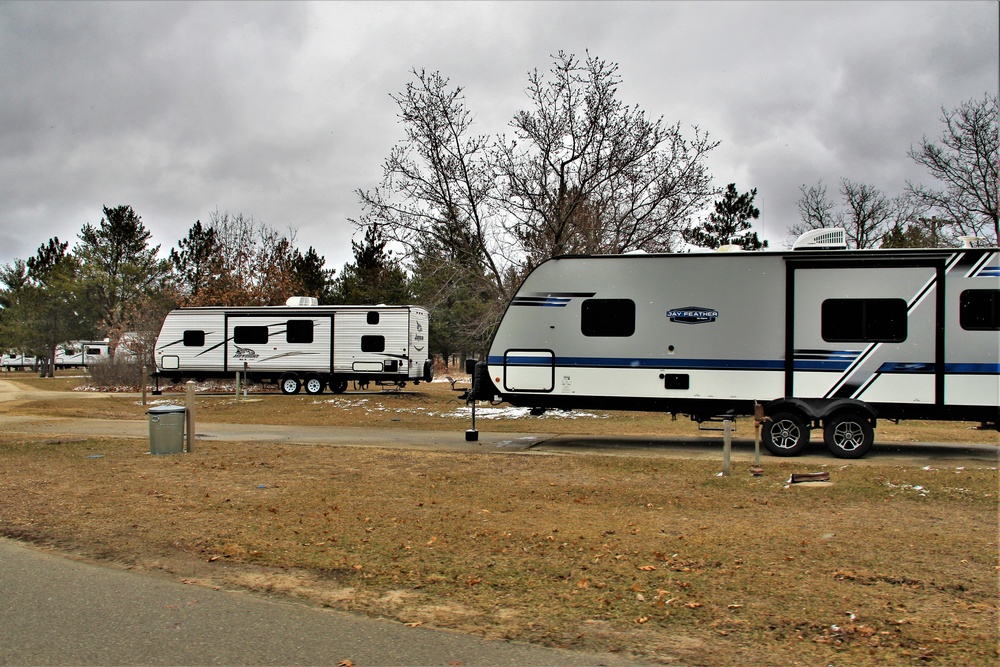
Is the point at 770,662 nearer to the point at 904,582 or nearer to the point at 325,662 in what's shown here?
the point at 904,582

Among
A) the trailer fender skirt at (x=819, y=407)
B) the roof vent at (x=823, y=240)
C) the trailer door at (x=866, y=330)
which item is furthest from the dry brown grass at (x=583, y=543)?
the roof vent at (x=823, y=240)

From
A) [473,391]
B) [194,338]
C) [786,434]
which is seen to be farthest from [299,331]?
[786,434]

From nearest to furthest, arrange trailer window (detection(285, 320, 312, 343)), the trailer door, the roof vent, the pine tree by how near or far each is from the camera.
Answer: the trailer door
the roof vent
trailer window (detection(285, 320, 312, 343))
the pine tree

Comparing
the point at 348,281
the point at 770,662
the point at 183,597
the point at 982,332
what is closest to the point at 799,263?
the point at 982,332

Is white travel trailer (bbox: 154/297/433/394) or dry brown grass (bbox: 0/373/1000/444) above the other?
white travel trailer (bbox: 154/297/433/394)

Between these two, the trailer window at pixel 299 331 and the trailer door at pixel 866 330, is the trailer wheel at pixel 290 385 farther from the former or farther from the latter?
the trailer door at pixel 866 330

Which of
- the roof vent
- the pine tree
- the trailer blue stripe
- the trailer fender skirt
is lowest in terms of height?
the trailer fender skirt

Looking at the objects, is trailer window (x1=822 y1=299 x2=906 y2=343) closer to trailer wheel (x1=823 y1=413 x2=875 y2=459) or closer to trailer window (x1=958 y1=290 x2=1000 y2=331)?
trailer window (x1=958 y1=290 x2=1000 y2=331)

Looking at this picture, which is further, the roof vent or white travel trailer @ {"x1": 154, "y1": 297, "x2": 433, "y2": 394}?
white travel trailer @ {"x1": 154, "y1": 297, "x2": 433, "y2": 394}

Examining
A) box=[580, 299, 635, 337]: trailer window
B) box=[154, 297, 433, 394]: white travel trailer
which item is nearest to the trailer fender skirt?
box=[580, 299, 635, 337]: trailer window

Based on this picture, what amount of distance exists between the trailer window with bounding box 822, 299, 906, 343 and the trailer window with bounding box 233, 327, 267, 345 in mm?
20209

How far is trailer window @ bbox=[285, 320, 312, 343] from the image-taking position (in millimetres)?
27188

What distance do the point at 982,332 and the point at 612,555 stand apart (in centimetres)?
897

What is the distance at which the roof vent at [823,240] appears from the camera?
511 inches
